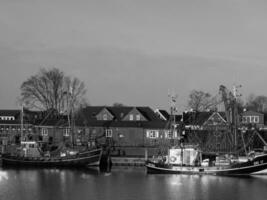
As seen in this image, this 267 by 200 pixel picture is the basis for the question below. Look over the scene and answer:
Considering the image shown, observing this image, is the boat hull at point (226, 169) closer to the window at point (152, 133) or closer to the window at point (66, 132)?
the window at point (152, 133)

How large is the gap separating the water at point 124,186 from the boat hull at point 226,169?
66.7 inches

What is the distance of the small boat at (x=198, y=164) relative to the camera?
7744 centimetres

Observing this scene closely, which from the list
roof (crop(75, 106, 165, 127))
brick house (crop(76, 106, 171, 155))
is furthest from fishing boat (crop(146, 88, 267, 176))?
roof (crop(75, 106, 165, 127))

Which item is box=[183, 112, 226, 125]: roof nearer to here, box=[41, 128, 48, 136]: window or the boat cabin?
box=[41, 128, 48, 136]: window

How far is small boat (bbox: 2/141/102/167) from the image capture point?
92.7m

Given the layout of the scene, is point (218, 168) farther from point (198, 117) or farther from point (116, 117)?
point (198, 117)

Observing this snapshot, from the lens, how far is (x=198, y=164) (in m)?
81.8

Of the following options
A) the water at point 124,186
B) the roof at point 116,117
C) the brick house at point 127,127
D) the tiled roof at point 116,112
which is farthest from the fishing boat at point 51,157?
the tiled roof at point 116,112

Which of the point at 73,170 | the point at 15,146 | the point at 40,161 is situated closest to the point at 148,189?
the point at 73,170

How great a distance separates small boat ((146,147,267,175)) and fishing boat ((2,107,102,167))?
39.0 ft

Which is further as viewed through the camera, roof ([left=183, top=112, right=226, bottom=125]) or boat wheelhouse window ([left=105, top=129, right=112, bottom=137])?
roof ([left=183, top=112, right=226, bottom=125])

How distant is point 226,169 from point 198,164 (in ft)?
15.2

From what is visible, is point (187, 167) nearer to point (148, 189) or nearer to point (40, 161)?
point (148, 189)

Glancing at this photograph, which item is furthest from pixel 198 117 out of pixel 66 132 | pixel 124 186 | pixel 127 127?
pixel 124 186
